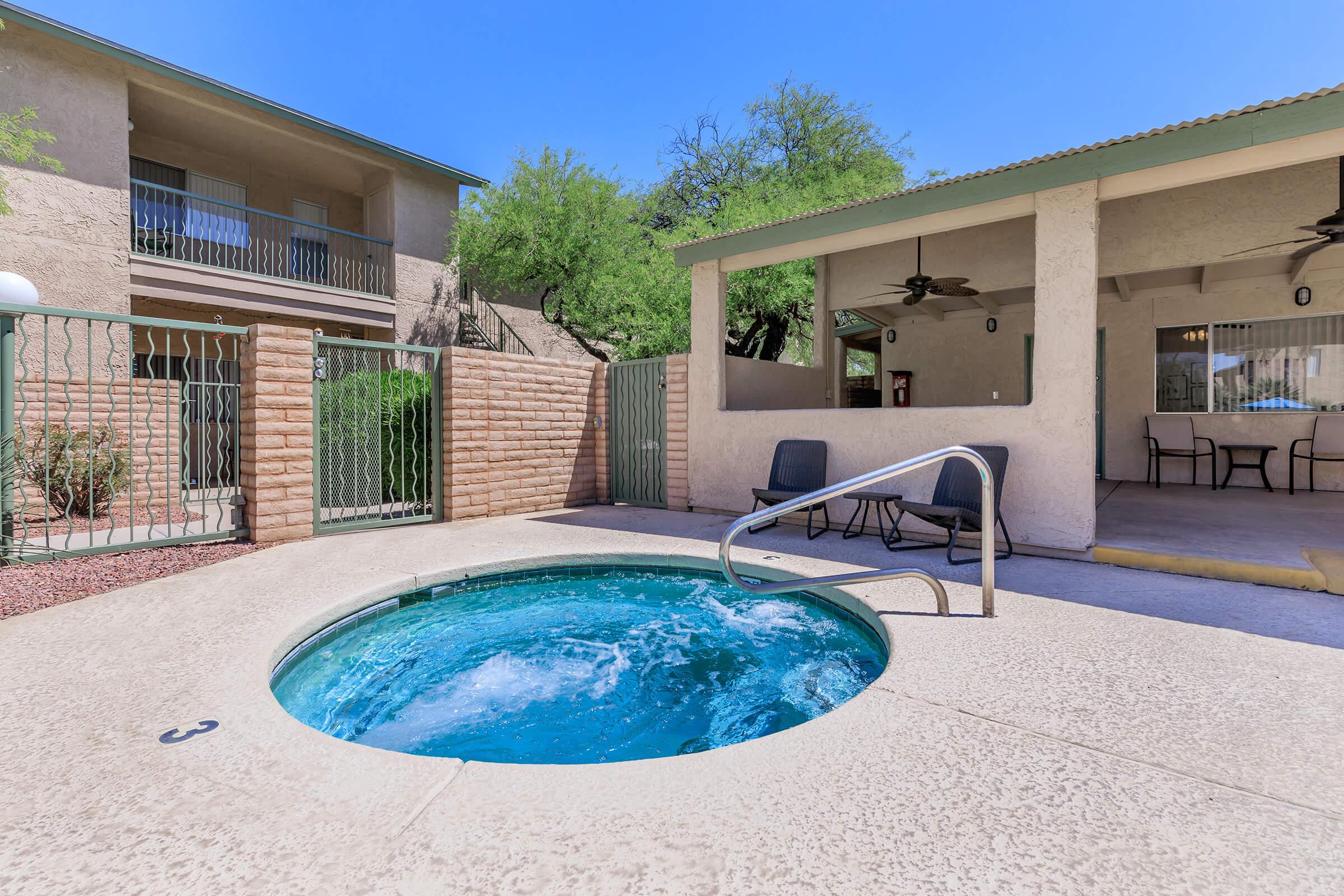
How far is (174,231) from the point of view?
10.9 metres

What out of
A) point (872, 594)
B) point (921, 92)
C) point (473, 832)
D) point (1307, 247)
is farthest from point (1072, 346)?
point (921, 92)

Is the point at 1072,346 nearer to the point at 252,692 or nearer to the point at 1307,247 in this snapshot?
the point at 1307,247

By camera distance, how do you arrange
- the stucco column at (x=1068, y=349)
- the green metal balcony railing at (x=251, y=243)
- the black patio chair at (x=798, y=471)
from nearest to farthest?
1. the stucco column at (x=1068, y=349)
2. the black patio chair at (x=798, y=471)
3. the green metal balcony railing at (x=251, y=243)

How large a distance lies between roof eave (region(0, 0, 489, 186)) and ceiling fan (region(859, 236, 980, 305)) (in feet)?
32.0

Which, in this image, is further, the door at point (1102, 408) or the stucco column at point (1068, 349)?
the door at point (1102, 408)

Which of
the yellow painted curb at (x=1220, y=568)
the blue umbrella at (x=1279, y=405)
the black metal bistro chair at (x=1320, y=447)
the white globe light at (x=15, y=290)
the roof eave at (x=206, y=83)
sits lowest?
the yellow painted curb at (x=1220, y=568)

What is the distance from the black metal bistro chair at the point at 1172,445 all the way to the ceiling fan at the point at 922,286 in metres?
3.75

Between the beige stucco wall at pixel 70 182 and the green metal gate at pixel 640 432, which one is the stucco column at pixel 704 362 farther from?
the beige stucco wall at pixel 70 182

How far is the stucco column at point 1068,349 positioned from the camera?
496 centimetres

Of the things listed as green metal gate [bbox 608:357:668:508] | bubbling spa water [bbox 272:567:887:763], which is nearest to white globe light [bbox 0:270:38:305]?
bubbling spa water [bbox 272:567:887:763]

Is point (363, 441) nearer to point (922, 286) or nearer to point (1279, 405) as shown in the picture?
point (922, 286)

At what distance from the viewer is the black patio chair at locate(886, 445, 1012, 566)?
196 inches

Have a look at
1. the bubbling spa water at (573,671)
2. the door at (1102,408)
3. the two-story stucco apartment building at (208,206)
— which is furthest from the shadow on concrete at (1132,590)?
the two-story stucco apartment building at (208,206)

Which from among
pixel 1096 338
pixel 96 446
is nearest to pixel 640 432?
pixel 1096 338
